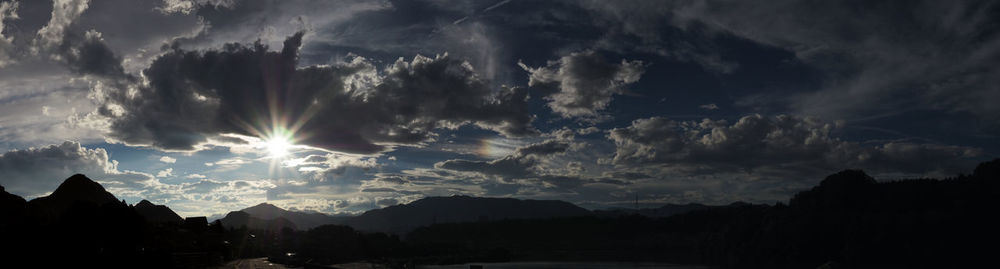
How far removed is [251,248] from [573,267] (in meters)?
99.7

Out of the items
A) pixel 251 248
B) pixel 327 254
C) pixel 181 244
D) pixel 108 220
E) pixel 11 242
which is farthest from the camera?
pixel 327 254

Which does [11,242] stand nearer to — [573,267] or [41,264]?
[41,264]

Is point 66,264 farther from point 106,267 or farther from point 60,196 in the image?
point 60,196

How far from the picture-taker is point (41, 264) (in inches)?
2243

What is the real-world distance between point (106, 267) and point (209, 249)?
4340 centimetres

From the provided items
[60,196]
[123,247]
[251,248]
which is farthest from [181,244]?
[60,196]

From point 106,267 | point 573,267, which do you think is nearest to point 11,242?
point 106,267

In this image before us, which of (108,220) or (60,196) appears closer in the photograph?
(108,220)

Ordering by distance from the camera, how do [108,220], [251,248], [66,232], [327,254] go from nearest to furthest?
[66,232] < [108,220] < [251,248] < [327,254]

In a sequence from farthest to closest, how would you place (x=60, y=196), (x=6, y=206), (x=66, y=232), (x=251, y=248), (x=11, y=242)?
(x=251, y=248)
(x=60, y=196)
(x=6, y=206)
(x=66, y=232)
(x=11, y=242)

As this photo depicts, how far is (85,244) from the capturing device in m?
62.9

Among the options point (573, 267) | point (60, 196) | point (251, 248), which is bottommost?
point (573, 267)

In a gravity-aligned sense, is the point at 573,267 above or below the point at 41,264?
below

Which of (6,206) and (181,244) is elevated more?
(6,206)
